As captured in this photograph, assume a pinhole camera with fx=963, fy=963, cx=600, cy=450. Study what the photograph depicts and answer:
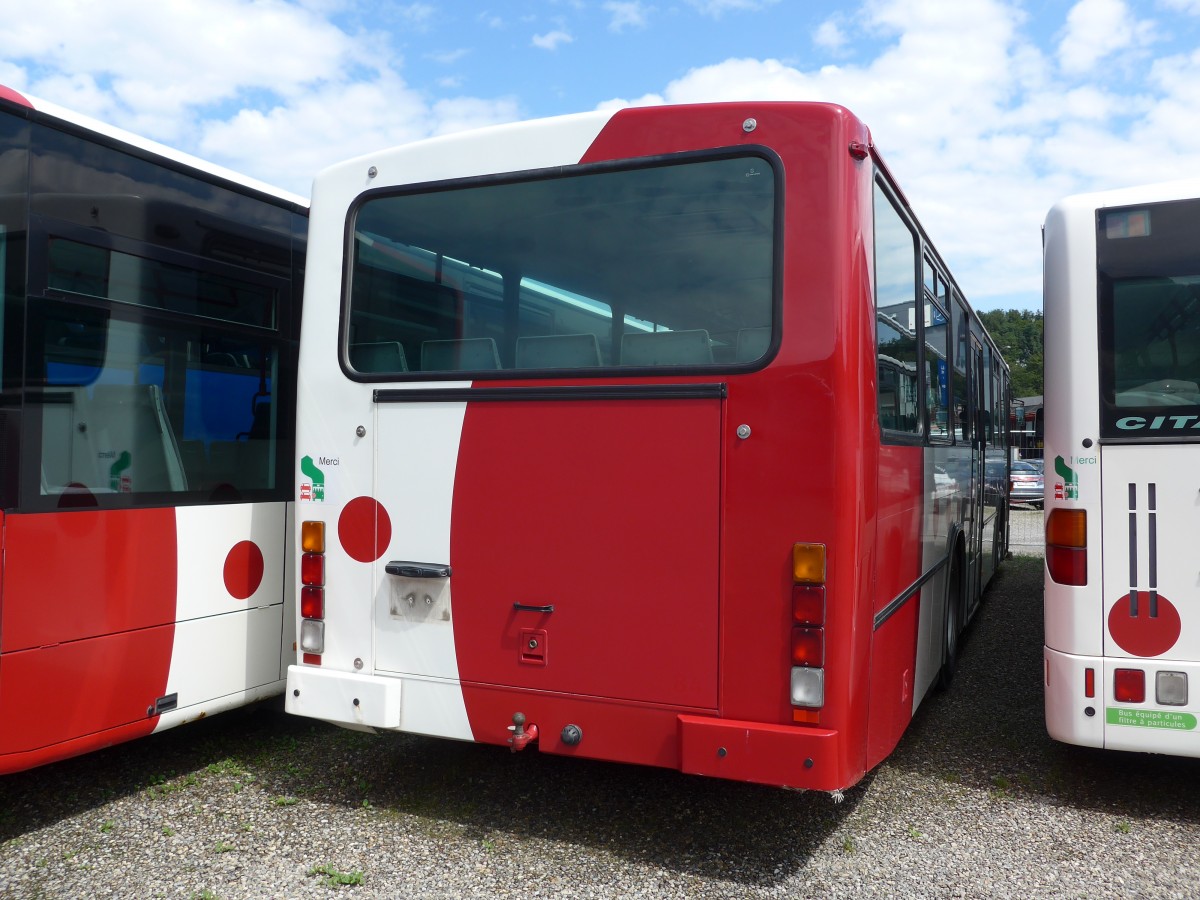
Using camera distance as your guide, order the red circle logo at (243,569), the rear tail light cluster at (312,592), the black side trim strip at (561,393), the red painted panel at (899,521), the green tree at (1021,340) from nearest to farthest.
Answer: the black side trim strip at (561,393)
the red painted panel at (899,521)
the rear tail light cluster at (312,592)
the red circle logo at (243,569)
the green tree at (1021,340)

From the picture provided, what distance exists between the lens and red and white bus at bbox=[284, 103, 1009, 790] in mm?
3490

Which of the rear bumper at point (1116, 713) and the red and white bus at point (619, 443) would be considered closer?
the red and white bus at point (619, 443)

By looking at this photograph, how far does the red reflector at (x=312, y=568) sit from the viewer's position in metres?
4.34

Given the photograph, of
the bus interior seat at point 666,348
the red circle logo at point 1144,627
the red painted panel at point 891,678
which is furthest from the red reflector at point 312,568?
the red circle logo at point 1144,627

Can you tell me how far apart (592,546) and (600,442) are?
16.1 inches

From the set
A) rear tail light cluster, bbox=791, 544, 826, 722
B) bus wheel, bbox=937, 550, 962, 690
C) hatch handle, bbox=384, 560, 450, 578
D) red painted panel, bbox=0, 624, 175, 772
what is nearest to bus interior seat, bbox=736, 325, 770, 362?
rear tail light cluster, bbox=791, 544, 826, 722

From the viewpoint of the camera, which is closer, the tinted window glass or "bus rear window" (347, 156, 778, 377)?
"bus rear window" (347, 156, 778, 377)

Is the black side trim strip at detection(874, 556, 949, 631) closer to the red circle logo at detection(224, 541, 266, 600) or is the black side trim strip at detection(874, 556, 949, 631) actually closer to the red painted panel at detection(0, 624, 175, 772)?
the red circle logo at detection(224, 541, 266, 600)

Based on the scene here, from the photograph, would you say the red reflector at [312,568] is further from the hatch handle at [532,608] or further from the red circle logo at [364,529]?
the hatch handle at [532,608]

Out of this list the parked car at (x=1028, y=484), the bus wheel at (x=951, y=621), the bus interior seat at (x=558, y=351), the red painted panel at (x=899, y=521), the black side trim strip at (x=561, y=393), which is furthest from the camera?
the parked car at (x=1028, y=484)

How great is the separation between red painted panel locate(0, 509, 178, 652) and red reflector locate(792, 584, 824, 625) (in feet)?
9.25

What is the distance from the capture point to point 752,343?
3578mm

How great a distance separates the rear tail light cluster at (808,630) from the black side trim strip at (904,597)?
54 centimetres

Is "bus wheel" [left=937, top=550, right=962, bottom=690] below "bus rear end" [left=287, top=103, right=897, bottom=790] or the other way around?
below
